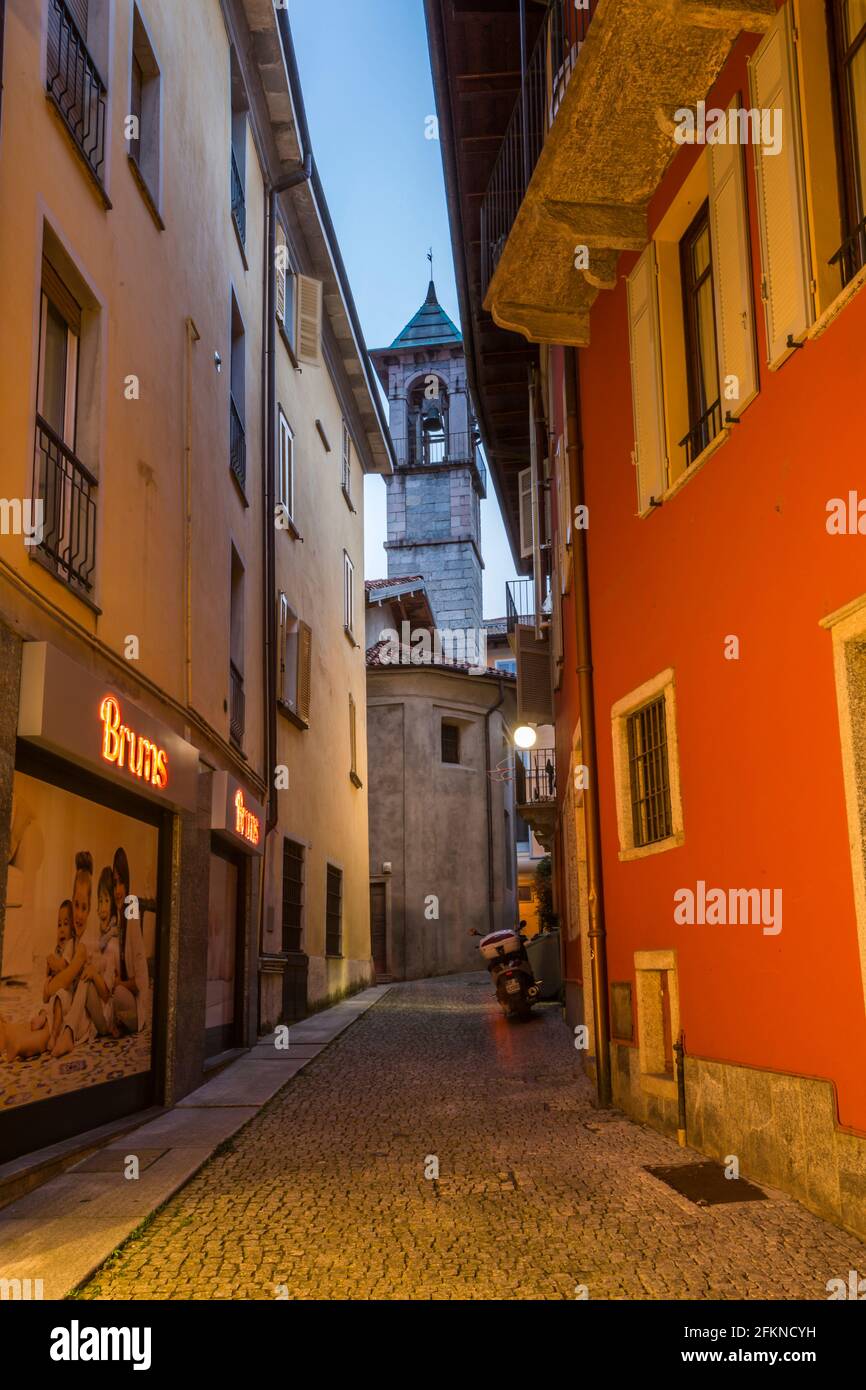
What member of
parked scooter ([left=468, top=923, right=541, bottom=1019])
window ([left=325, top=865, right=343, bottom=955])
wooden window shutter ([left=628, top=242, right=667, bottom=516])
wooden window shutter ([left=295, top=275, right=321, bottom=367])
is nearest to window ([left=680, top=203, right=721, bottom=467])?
wooden window shutter ([left=628, top=242, right=667, bottom=516])

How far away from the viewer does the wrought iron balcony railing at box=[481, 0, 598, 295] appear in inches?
356

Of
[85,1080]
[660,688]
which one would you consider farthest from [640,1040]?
[85,1080]

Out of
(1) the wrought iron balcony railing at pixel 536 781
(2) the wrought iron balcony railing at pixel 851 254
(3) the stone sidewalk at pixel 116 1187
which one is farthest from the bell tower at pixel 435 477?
(2) the wrought iron balcony railing at pixel 851 254

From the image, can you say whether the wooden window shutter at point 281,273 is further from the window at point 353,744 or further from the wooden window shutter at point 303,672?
the window at point 353,744

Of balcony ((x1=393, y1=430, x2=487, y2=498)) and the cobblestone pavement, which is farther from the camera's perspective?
balcony ((x1=393, y1=430, x2=487, y2=498))

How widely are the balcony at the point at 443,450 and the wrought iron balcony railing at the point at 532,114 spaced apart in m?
32.5

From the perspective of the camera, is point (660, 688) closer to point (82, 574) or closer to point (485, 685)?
point (82, 574)

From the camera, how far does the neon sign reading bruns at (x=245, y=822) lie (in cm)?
1201

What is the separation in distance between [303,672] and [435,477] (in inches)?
Answer: 1165

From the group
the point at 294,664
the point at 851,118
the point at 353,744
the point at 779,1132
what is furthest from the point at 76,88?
the point at 353,744

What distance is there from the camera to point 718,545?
7234 mm

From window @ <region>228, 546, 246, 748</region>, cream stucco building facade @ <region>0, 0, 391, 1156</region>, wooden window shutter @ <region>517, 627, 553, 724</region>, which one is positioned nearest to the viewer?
cream stucco building facade @ <region>0, 0, 391, 1156</region>

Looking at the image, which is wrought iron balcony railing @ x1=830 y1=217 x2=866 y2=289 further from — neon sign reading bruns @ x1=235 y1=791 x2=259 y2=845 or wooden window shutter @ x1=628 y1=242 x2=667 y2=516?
neon sign reading bruns @ x1=235 y1=791 x2=259 y2=845

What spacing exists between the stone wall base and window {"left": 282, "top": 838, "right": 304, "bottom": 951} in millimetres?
9159
